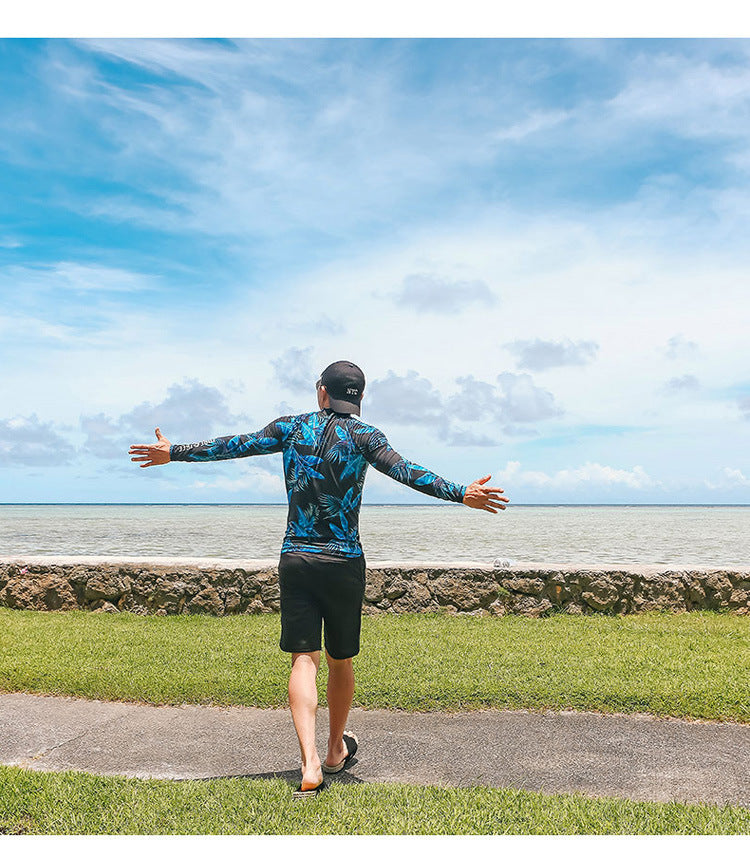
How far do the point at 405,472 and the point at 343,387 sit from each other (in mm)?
605

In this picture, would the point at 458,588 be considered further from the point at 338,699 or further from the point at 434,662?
the point at 338,699

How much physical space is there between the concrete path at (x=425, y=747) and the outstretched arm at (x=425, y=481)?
1626 millimetres

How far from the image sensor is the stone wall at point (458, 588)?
9.18 meters

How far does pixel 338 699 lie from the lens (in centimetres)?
411

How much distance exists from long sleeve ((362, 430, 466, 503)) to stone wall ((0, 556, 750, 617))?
18.1 feet

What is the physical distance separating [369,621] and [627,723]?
3838 millimetres

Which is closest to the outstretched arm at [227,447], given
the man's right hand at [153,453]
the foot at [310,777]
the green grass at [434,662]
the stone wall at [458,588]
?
the man's right hand at [153,453]

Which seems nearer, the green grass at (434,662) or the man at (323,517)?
the man at (323,517)

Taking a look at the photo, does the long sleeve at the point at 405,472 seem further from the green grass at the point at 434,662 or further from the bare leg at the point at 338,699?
the green grass at the point at 434,662

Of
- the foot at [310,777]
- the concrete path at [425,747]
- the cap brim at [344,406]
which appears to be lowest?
the concrete path at [425,747]

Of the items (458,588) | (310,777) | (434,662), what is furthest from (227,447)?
(458,588)

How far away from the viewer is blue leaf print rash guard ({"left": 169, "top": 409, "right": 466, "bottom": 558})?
12.5ft

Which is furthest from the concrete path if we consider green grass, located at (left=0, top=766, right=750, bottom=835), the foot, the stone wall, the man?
the stone wall

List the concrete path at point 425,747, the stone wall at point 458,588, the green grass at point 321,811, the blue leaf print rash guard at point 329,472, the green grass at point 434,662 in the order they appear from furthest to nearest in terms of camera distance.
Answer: the stone wall at point 458,588
the green grass at point 434,662
the concrete path at point 425,747
the blue leaf print rash guard at point 329,472
the green grass at point 321,811
